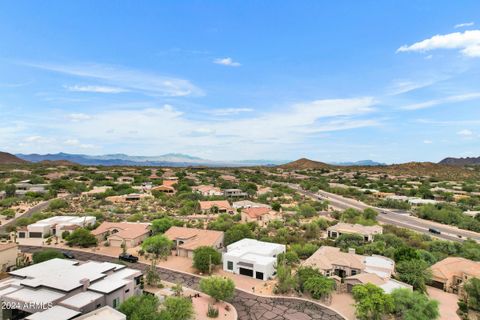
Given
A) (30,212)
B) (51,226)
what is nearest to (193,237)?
(51,226)

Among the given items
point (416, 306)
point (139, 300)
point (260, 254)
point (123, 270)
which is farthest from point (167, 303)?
point (416, 306)

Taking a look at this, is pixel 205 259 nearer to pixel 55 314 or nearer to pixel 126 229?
pixel 55 314

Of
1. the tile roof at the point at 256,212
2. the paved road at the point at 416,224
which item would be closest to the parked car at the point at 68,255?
the tile roof at the point at 256,212

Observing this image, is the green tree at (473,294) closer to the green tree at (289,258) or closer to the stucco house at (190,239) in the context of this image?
the green tree at (289,258)

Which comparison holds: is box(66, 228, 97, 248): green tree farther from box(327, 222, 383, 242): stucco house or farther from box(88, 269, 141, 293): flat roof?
box(327, 222, 383, 242): stucco house

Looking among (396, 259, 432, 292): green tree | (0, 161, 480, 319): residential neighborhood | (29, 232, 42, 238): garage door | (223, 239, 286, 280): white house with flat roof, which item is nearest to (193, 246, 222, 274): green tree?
Result: (0, 161, 480, 319): residential neighborhood
